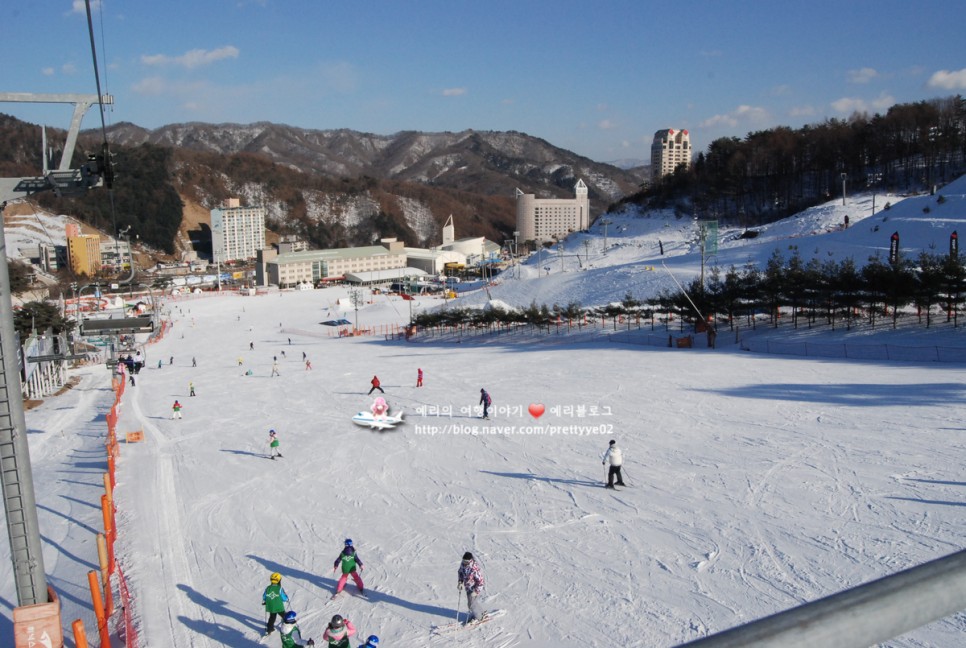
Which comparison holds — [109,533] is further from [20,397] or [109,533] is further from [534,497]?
[20,397]

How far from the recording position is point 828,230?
45625mm

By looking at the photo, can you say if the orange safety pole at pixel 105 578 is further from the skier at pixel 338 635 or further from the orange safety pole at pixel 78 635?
the skier at pixel 338 635

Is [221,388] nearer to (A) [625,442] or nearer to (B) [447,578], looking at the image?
(A) [625,442]

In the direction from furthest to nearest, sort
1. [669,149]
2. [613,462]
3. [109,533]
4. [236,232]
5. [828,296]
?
[669,149]
[236,232]
[828,296]
[613,462]
[109,533]

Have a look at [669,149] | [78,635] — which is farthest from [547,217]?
[78,635]

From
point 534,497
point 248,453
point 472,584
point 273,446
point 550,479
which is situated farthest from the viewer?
point 248,453

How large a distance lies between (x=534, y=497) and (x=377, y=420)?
21.7 feet

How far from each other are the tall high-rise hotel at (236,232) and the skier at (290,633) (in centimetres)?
11289

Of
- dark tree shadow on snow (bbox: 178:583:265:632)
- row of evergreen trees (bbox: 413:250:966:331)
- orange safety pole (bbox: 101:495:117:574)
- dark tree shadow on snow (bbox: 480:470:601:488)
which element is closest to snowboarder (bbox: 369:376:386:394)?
dark tree shadow on snow (bbox: 480:470:601:488)

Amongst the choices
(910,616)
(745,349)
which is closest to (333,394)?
(745,349)

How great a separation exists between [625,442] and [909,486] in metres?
4.70

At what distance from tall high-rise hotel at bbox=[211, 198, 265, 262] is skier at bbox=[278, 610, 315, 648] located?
4445 inches

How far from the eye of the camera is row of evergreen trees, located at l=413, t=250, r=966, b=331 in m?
22.9

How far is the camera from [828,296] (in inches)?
990
